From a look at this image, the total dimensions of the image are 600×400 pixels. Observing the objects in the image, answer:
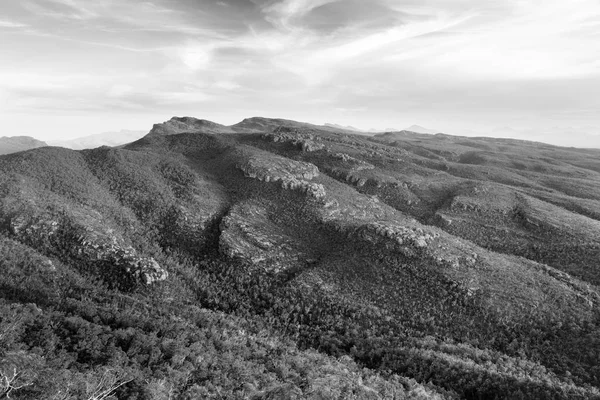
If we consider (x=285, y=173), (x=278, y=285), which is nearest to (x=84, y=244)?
(x=278, y=285)

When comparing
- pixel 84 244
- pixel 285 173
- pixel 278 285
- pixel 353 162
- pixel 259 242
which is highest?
pixel 353 162

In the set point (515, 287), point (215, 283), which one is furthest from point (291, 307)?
point (515, 287)

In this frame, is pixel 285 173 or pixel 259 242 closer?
pixel 259 242

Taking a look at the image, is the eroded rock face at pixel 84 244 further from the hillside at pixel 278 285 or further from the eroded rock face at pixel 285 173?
the eroded rock face at pixel 285 173

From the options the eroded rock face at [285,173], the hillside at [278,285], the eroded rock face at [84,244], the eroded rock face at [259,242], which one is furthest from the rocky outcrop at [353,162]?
the eroded rock face at [84,244]

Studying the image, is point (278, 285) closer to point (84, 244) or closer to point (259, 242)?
point (259, 242)

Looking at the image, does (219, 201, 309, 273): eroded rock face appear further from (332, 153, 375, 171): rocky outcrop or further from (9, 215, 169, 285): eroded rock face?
(332, 153, 375, 171): rocky outcrop

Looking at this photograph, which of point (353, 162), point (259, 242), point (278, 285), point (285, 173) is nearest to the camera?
point (278, 285)

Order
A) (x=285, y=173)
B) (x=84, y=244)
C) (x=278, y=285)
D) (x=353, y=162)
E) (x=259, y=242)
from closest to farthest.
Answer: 1. (x=84, y=244)
2. (x=278, y=285)
3. (x=259, y=242)
4. (x=285, y=173)
5. (x=353, y=162)
